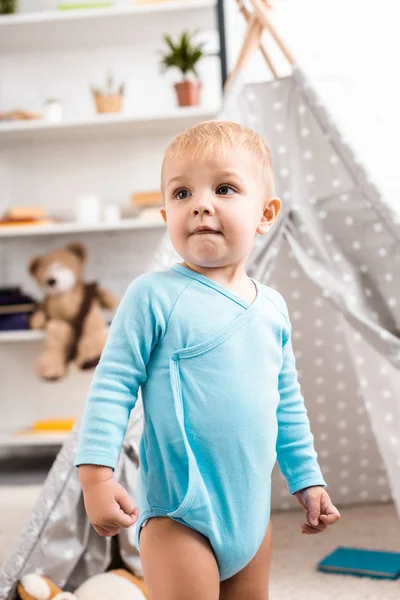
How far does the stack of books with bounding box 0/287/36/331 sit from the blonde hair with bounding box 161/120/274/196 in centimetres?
222

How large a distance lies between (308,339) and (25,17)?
1817mm

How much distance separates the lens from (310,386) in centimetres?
222

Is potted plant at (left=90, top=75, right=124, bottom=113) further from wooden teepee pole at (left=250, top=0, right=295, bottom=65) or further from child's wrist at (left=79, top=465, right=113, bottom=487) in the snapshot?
child's wrist at (left=79, top=465, right=113, bottom=487)

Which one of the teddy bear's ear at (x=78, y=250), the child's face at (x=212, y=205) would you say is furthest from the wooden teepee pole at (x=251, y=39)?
the teddy bear's ear at (x=78, y=250)

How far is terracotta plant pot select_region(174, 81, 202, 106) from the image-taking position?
9.66 feet

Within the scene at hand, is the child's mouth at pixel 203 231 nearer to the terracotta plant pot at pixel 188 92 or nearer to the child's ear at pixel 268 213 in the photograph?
the child's ear at pixel 268 213

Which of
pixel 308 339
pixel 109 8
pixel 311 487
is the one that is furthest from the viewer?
pixel 109 8

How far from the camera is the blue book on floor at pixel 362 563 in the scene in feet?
5.65

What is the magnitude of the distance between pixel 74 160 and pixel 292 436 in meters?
2.54

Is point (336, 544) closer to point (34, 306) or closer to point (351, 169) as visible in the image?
point (351, 169)

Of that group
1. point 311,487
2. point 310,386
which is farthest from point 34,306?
point 311,487

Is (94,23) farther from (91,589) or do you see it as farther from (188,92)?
(91,589)

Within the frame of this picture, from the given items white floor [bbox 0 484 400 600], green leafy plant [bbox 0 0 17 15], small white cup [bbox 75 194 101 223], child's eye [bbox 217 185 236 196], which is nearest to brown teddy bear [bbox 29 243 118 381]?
small white cup [bbox 75 194 101 223]

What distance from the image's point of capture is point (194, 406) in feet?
2.96
